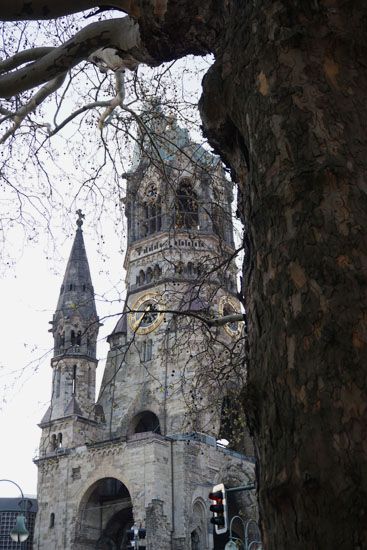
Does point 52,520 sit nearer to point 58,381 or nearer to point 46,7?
point 58,381

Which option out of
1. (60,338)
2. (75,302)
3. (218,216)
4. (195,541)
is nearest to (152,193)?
(218,216)

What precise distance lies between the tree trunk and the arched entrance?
125ft

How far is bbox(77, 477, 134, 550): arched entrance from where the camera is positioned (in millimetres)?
38000

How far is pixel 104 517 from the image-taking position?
39125mm

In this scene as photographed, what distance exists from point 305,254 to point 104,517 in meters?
39.9

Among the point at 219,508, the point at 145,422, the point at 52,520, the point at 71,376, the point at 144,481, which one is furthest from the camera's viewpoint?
the point at 145,422

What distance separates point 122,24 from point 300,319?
3.43 m

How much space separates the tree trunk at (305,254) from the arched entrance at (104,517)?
3806 centimetres

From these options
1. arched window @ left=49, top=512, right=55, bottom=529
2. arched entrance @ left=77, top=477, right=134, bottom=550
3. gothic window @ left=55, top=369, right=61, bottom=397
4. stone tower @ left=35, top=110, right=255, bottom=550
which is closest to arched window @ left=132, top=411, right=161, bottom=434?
stone tower @ left=35, top=110, right=255, bottom=550

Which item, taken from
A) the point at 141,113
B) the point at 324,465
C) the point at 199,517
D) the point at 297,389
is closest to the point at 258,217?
the point at 297,389

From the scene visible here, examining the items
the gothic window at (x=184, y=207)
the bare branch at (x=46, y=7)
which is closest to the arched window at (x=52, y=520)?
the gothic window at (x=184, y=207)

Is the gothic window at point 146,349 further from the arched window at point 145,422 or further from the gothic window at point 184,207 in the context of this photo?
the gothic window at point 184,207

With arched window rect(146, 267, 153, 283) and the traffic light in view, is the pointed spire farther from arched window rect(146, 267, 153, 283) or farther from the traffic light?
the traffic light

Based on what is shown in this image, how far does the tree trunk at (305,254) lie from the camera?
6.42ft
